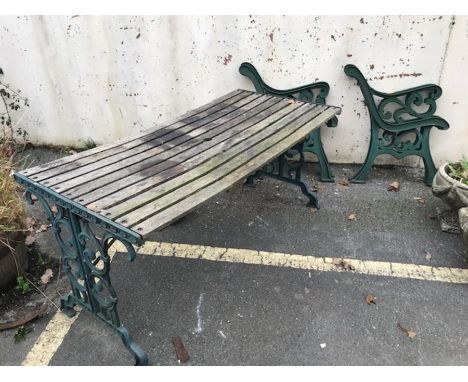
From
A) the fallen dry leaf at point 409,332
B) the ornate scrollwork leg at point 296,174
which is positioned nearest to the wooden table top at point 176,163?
the ornate scrollwork leg at point 296,174

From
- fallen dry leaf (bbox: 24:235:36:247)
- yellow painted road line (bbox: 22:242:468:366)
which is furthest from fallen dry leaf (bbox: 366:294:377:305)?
fallen dry leaf (bbox: 24:235:36:247)

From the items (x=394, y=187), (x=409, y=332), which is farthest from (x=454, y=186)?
(x=409, y=332)

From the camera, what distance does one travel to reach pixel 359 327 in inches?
103

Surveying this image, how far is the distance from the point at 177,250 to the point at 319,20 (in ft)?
7.71

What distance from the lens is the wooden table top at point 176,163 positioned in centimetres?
214

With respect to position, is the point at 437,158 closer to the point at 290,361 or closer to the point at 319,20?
the point at 319,20

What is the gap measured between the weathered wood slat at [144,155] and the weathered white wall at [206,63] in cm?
87

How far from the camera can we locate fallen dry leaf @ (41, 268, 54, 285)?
9.77ft

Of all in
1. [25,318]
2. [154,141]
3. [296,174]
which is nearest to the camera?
[25,318]

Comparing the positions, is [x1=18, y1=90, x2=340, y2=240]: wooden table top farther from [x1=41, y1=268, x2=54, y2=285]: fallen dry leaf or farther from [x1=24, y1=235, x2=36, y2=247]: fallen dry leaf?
[x1=24, y1=235, x2=36, y2=247]: fallen dry leaf

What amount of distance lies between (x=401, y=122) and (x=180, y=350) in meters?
2.84

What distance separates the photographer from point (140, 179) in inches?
94.3

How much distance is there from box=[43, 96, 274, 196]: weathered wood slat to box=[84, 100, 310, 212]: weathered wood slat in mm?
147

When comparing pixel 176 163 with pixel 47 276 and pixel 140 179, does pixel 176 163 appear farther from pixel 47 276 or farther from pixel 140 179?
pixel 47 276
